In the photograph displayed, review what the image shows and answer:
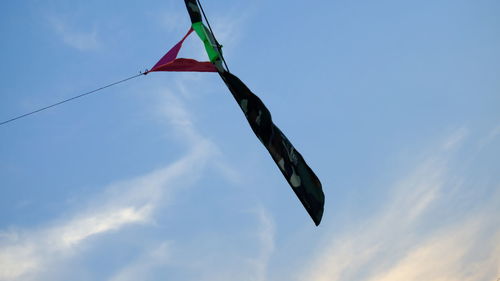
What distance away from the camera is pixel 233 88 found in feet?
40.1

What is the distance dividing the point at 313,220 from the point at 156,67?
606 centimetres

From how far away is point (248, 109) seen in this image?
480 inches

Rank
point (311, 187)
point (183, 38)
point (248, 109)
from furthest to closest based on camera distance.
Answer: point (183, 38) < point (311, 187) < point (248, 109)

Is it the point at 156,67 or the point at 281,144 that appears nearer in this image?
the point at 281,144

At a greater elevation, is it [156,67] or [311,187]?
[156,67]

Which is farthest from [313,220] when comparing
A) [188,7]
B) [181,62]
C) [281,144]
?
[188,7]

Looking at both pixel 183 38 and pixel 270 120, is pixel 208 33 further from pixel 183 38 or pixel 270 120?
pixel 270 120

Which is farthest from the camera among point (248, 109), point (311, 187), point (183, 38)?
point (183, 38)

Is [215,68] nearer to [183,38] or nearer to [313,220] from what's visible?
[183,38]

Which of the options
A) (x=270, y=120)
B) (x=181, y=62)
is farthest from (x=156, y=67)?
(x=270, y=120)

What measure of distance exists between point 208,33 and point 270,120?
3156 mm

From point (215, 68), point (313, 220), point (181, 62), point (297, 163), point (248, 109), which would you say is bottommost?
point (313, 220)

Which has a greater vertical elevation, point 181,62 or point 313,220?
point 181,62

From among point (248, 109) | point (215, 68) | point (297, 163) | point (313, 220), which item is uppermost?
point (215, 68)
